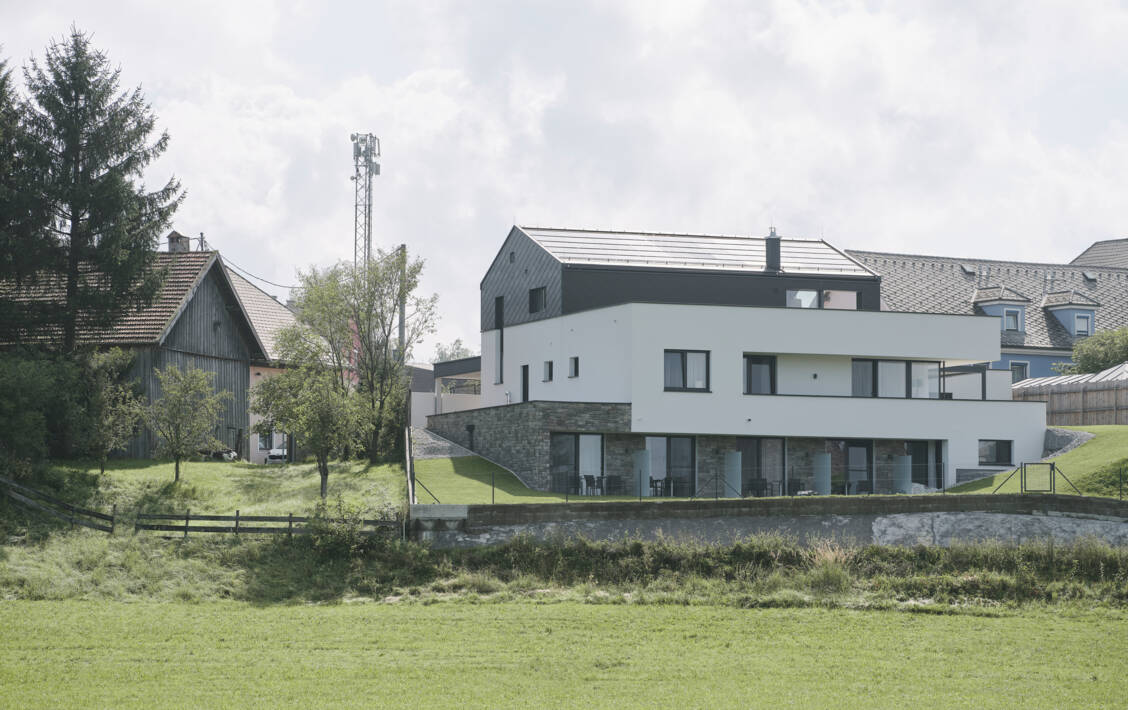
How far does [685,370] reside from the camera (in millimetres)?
32781

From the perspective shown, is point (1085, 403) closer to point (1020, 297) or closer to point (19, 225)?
point (1020, 297)

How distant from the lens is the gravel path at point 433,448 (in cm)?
3612

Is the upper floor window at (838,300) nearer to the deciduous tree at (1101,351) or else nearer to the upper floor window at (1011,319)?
the deciduous tree at (1101,351)

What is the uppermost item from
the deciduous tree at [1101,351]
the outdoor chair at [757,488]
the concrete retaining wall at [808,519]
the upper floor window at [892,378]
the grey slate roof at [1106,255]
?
the grey slate roof at [1106,255]

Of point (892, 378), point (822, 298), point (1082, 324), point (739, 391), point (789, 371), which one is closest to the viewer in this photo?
point (739, 391)

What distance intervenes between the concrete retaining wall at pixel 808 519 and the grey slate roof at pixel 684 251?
12783 mm

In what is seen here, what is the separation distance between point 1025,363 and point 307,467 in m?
28.8

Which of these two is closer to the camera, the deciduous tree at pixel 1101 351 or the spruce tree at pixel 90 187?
the spruce tree at pixel 90 187

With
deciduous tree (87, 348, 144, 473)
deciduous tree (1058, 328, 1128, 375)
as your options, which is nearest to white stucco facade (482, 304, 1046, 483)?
deciduous tree (1058, 328, 1128, 375)

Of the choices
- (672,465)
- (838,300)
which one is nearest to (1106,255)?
(838,300)

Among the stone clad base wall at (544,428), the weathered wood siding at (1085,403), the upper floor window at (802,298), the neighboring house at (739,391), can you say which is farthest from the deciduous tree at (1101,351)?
the stone clad base wall at (544,428)

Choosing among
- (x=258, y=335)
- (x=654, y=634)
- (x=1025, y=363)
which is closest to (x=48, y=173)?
(x=258, y=335)

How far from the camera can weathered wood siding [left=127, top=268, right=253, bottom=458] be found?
111 ft

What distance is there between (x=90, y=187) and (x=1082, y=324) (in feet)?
127
